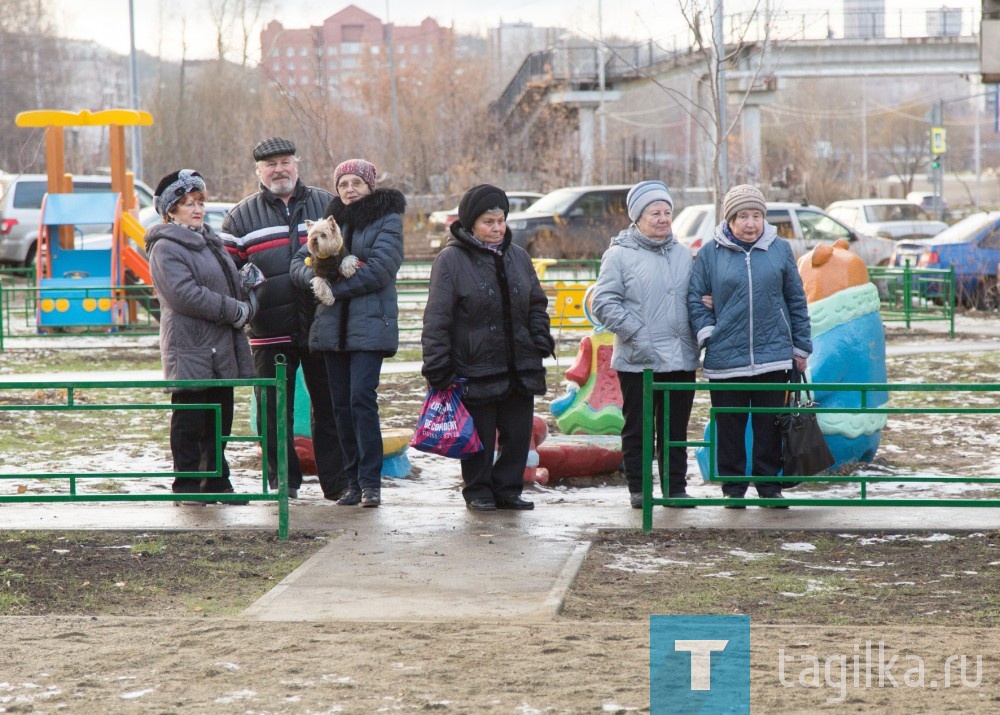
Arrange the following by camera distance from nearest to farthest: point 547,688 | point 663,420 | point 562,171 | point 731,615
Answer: point 547,688
point 731,615
point 663,420
point 562,171

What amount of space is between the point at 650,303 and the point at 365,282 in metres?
1.37

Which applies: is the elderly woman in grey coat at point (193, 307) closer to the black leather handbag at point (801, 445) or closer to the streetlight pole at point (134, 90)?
the black leather handbag at point (801, 445)

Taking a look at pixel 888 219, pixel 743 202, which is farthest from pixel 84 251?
pixel 888 219

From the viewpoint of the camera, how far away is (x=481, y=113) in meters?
40.0

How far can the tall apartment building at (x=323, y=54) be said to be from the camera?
17.7 meters

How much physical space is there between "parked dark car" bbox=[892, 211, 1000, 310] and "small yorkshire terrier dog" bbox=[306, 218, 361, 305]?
13.2 meters

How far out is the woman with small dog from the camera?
21.7 ft

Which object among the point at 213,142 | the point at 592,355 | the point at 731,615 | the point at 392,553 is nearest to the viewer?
the point at 731,615

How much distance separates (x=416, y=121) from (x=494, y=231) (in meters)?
38.1

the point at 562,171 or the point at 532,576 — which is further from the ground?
the point at 562,171

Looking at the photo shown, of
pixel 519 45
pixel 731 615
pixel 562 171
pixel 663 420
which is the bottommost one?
pixel 731 615

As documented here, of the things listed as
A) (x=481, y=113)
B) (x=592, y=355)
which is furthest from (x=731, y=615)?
(x=481, y=113)

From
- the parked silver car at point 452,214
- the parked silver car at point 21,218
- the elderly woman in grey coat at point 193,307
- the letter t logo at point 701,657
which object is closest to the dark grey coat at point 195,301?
the elderly woman in grey coat at point 193,307

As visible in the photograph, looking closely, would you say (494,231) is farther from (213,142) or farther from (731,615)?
(213,142)
